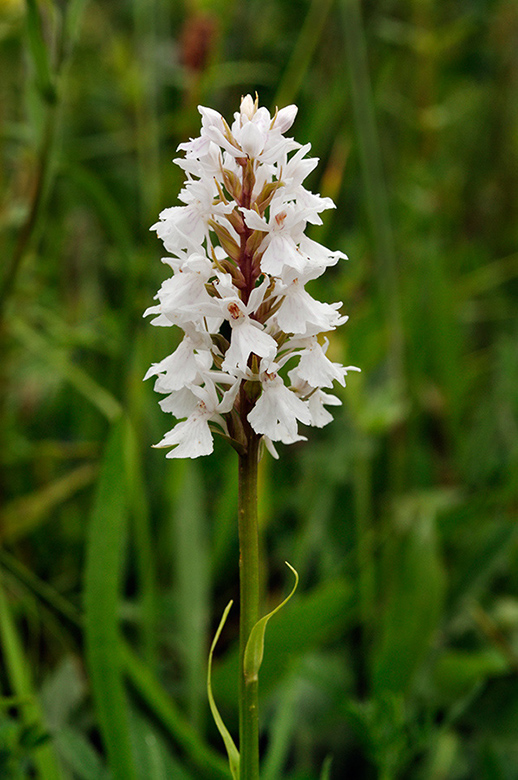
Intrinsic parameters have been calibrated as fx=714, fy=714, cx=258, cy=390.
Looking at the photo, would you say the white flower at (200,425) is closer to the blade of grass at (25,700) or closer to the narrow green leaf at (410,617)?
the blade of grass at (25,700)

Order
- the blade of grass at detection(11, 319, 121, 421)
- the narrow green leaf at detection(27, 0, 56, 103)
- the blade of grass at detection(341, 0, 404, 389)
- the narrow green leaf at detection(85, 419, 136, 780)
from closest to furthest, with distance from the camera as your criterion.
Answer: the narrow green leaf at detection(85, 419, 136, 780) → the narrow green leaf at detection(27, 0, 56, 103) → the blade of grass at detection(11, 319, 121, 421) → the blade of grass at detection(341, 0, 404, 389)

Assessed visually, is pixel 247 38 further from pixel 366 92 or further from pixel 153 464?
pixel 153 464

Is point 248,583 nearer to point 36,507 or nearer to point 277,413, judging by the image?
point 277,413

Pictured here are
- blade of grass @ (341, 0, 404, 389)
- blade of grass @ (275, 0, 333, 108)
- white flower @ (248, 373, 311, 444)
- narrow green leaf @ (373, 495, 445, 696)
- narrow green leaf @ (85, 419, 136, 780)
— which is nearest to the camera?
white flower @ (248, 373, 311, 444)

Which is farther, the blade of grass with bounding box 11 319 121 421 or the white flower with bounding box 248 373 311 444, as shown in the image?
the blade of grass with bounding box 11 319 121 421

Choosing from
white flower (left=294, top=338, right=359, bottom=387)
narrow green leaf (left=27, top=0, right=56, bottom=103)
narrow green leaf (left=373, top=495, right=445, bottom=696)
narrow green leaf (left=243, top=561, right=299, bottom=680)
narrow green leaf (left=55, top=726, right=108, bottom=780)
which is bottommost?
narrow green leaf (left=55, top=726, right=108, bottom=780)

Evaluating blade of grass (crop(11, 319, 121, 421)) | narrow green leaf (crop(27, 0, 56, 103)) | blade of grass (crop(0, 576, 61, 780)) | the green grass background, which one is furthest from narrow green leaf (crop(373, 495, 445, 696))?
narrow green leaf (crop(27, 0, 56, 103))

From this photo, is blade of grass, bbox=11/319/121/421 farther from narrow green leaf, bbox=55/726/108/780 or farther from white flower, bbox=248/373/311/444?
white flower, bbox=248/373/311/444

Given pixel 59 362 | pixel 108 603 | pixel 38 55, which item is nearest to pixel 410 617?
pixel 108 603
